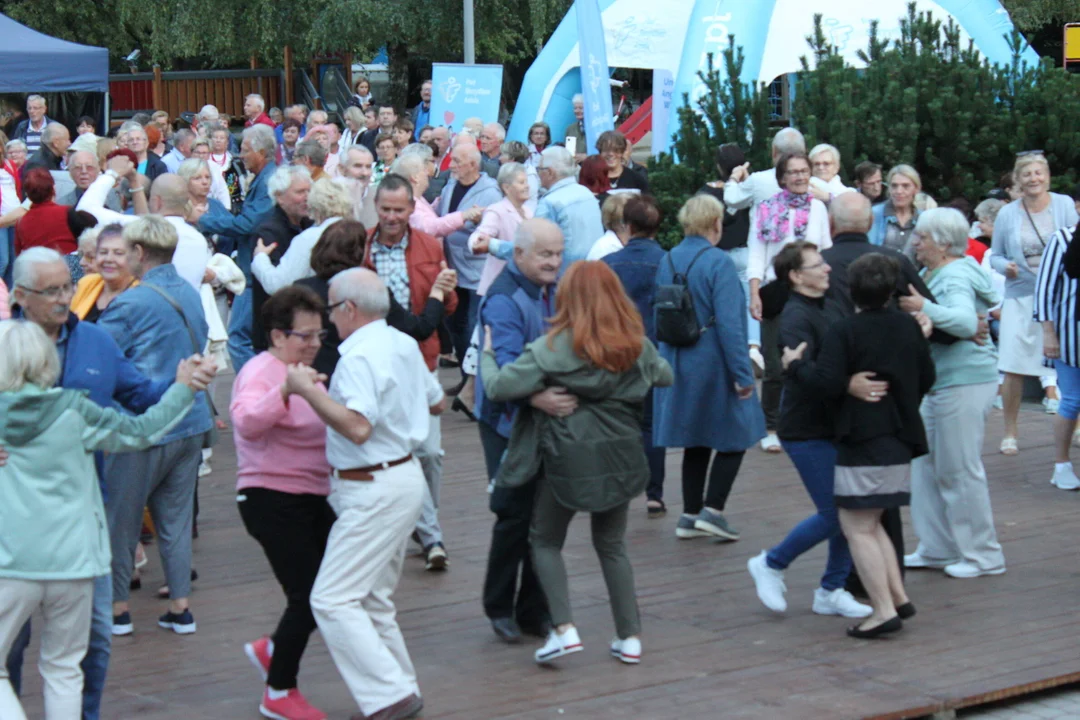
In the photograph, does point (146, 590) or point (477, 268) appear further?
point (477, 268)

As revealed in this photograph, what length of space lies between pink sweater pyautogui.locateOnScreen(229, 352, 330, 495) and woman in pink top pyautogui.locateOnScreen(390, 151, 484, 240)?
4.50 metres

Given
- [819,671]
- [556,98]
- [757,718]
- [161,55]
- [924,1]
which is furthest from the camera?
[161,55]

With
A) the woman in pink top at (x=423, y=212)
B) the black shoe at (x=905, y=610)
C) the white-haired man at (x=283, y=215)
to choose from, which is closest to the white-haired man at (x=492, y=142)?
the woman in pink top at (x=423, y=212)

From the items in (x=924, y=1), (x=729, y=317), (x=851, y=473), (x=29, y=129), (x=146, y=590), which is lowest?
(x=146, y=590)

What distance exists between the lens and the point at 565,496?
18.9 ft

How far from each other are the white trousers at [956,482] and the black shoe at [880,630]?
1073mm

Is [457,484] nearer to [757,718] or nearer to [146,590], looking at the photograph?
[146,590]

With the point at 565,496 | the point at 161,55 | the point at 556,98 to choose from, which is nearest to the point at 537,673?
the point at 565,496

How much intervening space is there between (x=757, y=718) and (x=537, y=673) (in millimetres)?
977

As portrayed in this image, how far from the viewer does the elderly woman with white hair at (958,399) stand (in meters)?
7.08

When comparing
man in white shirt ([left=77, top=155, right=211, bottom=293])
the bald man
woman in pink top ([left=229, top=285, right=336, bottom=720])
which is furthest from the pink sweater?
the bald man

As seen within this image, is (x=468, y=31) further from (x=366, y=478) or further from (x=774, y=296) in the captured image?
(x=366, y=478)

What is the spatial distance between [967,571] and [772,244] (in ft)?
9.94

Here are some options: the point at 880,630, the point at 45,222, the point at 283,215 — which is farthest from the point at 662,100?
the point at 880,630
